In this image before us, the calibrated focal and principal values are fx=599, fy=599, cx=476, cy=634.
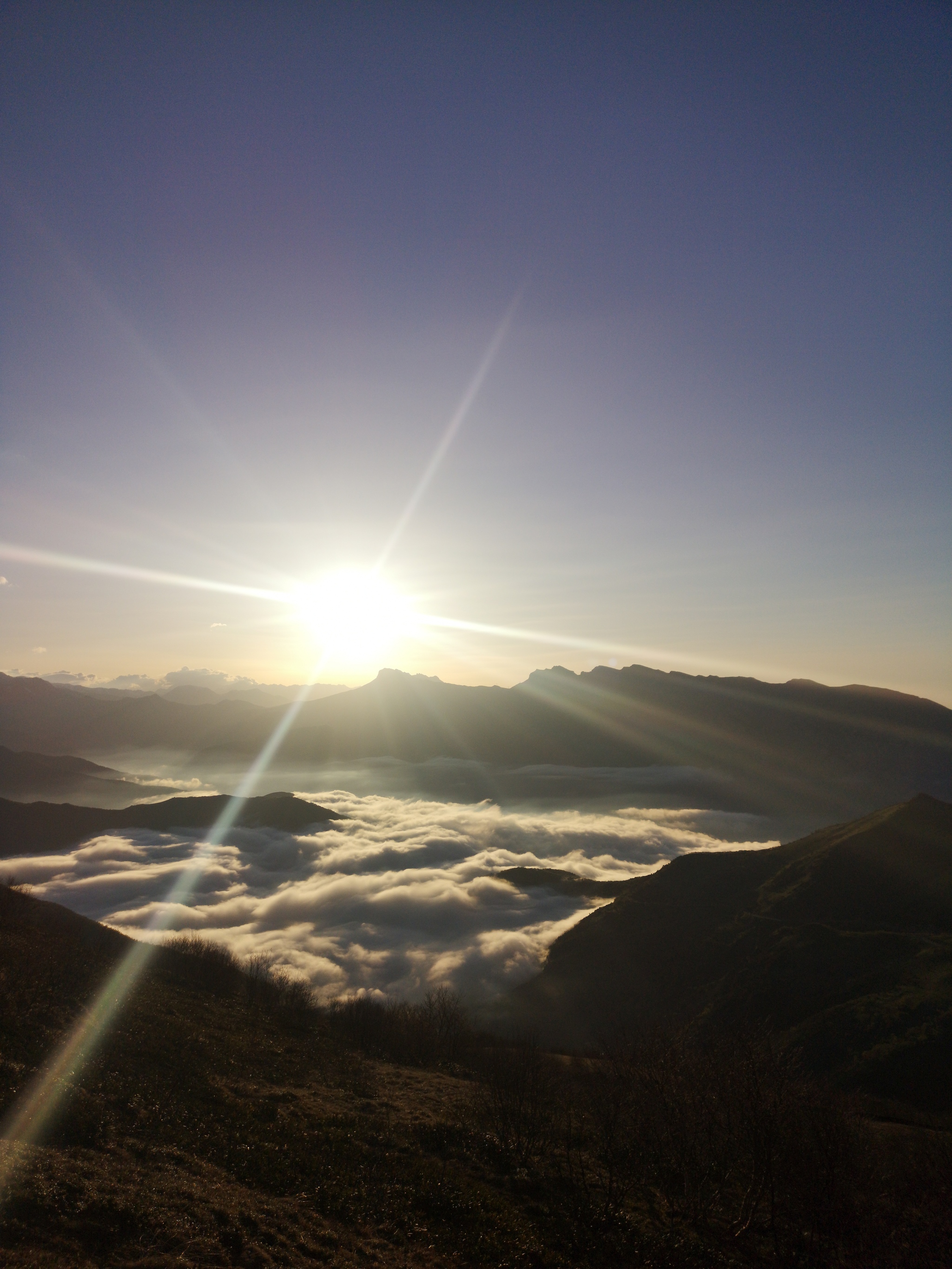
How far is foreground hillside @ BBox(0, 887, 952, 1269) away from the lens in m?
13.2

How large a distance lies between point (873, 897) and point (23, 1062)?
233 ft

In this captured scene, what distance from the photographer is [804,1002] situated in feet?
167

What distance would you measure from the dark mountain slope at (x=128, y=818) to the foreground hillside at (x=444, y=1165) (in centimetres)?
15525

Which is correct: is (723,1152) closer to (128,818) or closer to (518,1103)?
(518,1103)

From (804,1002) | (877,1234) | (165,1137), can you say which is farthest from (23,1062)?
(804,1002)

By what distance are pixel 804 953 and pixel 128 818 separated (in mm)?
171377

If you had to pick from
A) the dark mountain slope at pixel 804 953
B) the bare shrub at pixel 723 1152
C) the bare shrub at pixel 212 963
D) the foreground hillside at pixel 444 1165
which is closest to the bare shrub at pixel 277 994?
the bare shrub at pixel 212 963

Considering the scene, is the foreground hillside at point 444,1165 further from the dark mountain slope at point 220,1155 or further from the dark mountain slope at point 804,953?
the dark mountain slope at point 804,953

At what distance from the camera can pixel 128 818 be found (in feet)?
551

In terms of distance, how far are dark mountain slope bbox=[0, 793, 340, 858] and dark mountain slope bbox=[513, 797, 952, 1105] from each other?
116083 millimetres

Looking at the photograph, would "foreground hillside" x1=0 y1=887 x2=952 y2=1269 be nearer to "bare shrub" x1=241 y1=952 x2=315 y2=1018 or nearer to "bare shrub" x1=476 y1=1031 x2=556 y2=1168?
"bare shrub" x1=476 y1=1031 x2=556 y2=1168

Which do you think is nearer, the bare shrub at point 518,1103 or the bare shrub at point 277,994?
the bare shrub at point 518,1103

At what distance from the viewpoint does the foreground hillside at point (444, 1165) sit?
13242 millimetres

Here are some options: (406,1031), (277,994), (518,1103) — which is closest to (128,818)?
(277,994)
